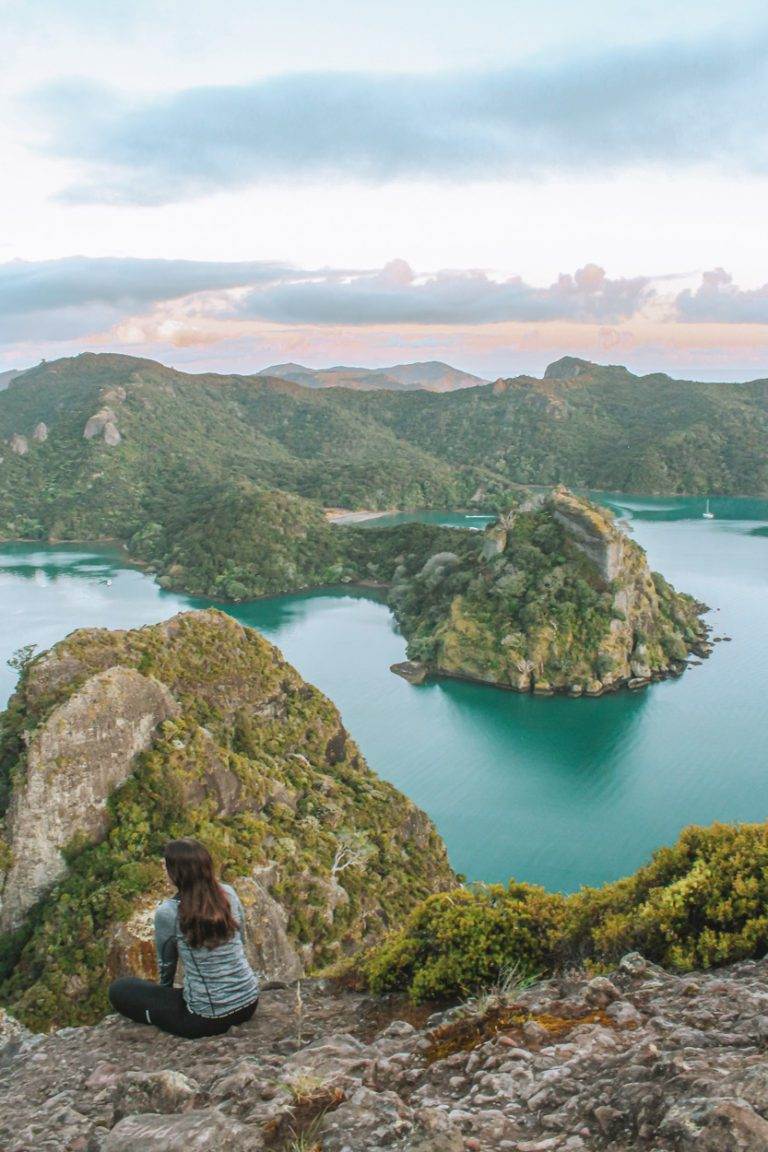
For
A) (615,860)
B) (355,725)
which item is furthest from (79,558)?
(615,860)

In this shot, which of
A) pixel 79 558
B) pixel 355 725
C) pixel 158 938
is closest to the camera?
pixel 158 938

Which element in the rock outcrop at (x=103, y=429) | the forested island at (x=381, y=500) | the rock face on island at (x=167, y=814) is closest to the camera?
the rock face on island at (x=167, y=814)

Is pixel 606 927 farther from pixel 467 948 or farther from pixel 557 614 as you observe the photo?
pixel 557 614

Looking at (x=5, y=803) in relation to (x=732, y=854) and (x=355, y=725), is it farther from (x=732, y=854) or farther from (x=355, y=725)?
(x=355, y=725)

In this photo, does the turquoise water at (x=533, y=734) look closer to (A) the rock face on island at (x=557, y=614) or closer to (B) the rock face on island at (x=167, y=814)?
(A) the rock face on island at (x=557, y=614)

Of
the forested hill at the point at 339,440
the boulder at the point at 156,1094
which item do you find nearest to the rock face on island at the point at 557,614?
the boulder at the point at 156,1094

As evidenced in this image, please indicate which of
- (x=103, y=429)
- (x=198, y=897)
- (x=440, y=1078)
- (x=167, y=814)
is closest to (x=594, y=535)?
(x=167, y=814)
